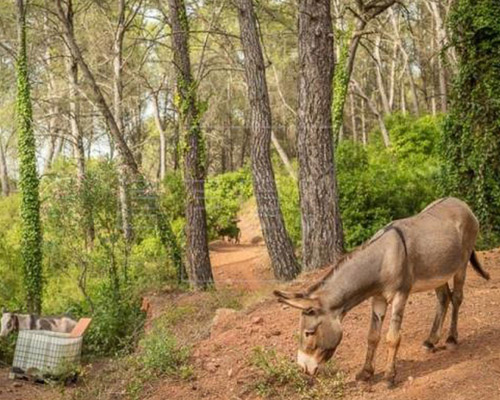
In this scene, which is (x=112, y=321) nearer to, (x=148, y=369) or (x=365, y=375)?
(x=148, y=369)

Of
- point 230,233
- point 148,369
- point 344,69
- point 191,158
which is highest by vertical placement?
point 344,69

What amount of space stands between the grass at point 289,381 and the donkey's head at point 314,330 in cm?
52

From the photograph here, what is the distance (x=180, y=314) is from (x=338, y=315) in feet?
18.6

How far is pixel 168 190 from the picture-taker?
21906 millimetres

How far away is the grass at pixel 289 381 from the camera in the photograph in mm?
5297

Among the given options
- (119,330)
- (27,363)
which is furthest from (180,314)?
(27,363)

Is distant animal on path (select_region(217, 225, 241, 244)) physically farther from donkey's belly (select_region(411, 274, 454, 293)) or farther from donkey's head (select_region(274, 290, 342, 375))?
donkey's head (select_region(274, 290, 342, 375))

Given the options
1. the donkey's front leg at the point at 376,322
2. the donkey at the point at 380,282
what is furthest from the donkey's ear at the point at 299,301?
the donkey's front leg at the point at 376,322

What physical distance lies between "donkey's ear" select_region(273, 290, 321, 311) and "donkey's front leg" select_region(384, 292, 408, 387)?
0.64 meters

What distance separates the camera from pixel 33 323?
34.7 ft

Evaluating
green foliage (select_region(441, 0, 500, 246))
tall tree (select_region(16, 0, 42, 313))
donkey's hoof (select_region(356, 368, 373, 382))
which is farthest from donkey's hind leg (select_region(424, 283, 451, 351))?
tall tree (select_region(16, 0, 42, 313))

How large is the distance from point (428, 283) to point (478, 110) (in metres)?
6.52

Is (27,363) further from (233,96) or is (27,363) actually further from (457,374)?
(233,96)

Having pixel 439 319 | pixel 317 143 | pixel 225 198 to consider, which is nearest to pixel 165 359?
pixel 439 319
